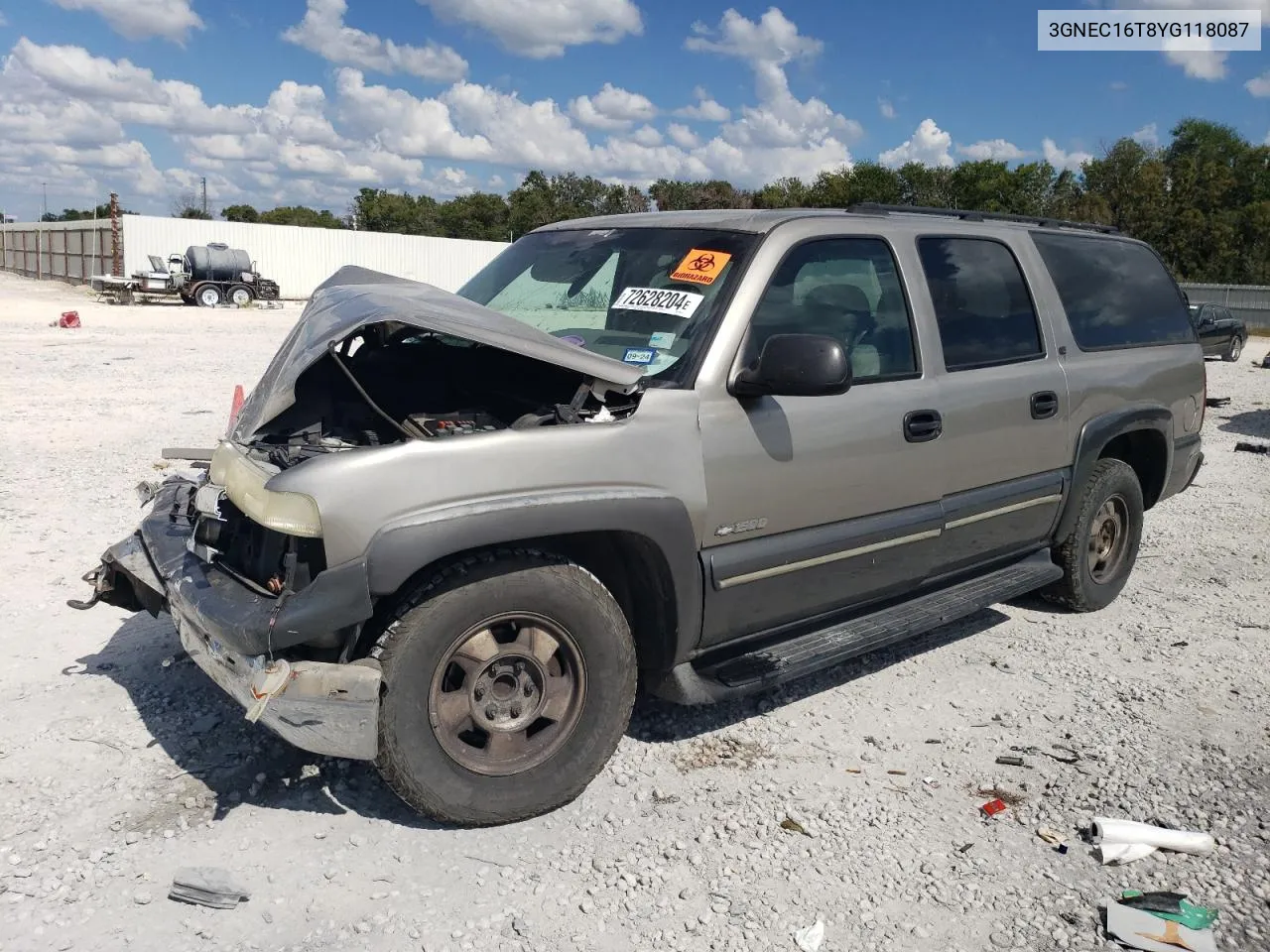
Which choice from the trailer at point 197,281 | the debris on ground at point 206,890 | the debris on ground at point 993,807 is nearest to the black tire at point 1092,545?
the debris on ground at point 993,807

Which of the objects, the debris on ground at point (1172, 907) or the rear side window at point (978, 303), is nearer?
the debris on ground at point (1172, 907)

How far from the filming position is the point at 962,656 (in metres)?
4.87

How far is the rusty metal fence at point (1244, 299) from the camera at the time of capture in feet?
126

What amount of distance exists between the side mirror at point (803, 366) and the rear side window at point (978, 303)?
1.12 meters

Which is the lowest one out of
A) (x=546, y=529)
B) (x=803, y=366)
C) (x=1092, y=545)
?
(x=1092, y=545)

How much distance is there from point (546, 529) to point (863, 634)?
1550 millimetres

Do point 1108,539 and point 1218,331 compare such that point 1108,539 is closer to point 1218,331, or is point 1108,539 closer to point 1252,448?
point 1252,448

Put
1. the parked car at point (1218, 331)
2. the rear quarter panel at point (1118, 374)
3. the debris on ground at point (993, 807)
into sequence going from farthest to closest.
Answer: the parked car at point (1218, 331) → the rear quarter panel at point (1118, 374) → the debris on ground at point (993, 807)

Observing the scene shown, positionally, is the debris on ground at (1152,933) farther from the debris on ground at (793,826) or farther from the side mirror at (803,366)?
the side mirror at (803,366)

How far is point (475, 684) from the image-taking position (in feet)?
10.2

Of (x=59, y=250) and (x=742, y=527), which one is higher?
(x=59, y=250)

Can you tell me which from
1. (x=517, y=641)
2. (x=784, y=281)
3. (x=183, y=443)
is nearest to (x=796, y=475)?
(x=784, y=281)

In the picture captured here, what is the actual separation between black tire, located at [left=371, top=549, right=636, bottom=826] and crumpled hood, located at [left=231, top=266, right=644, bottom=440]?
64 centimetres

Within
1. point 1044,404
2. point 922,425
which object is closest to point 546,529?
point 922,425
